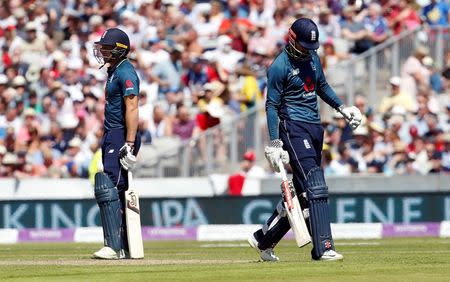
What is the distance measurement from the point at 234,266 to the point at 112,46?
8.75 ft

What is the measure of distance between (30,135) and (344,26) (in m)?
5.88

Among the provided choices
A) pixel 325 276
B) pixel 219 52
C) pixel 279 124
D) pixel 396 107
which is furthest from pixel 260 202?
pixel 325 276

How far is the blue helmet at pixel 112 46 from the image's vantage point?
1250 centimetres

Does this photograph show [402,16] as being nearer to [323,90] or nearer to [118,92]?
[323,90]

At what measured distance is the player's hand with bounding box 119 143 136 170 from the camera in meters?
12.2

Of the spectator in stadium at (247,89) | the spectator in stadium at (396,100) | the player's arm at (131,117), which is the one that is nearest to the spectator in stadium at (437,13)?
the spectator in stadium at (396,100)

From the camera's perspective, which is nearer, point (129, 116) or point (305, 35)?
point (305, 35)

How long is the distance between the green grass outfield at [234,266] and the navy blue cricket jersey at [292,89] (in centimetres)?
131

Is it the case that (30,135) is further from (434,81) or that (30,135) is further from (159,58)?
(434,81)

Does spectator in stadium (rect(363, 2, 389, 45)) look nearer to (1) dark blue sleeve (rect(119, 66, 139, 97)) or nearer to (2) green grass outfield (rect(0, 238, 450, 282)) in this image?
(2) green grass outfield (rect(0, 238, 450, 282))

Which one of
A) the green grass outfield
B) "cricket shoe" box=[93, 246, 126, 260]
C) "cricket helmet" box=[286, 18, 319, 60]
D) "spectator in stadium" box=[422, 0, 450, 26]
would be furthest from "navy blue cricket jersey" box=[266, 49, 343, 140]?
"spectator in stadium" box=[422, 0, 450, 26]

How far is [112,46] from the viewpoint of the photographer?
41.0 feet

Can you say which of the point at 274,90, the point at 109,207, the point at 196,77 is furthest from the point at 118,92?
the point at 196,77

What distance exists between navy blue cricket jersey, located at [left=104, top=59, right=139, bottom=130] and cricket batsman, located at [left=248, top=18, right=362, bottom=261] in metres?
1.45
